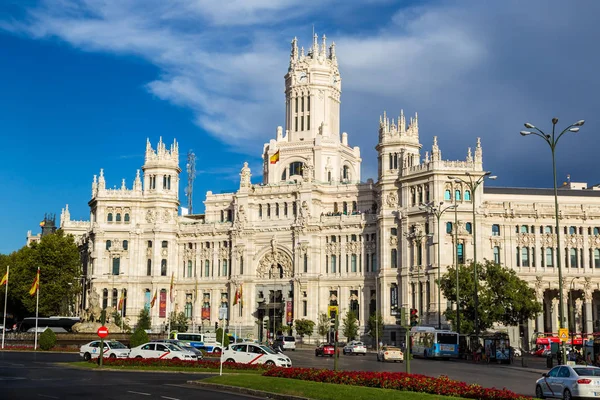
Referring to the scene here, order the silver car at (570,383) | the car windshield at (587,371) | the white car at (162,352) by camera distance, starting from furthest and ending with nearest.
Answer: the white car at (162,352) < the car windshield at (587,371) < the silver car at (570,383)

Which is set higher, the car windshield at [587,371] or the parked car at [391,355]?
the car windshield at [587,371]

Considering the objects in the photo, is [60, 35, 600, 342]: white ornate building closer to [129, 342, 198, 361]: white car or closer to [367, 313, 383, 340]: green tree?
[367, 313, 383, 340]: green tree

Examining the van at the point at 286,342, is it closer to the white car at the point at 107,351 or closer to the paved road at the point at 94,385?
the white car at the point at 107,351

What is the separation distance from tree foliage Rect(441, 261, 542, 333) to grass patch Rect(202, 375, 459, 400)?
51.4m

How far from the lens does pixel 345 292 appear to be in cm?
12325

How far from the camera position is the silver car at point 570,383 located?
3195 cm

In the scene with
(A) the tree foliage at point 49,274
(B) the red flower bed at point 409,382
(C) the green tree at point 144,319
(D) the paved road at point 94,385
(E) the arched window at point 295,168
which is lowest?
(D) the paved road at point 94,385

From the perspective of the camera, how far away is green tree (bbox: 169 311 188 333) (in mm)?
126938

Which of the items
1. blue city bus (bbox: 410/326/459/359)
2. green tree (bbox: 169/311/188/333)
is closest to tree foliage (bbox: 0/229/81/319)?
green tree (bbox: 169/311/188/333)

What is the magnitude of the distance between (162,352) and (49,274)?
242ft

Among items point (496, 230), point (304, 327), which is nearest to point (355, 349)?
point (304, 327)

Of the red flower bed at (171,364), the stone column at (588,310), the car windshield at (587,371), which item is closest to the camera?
the car windshield at (587,371)

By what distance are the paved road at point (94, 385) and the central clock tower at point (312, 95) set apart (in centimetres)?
9213

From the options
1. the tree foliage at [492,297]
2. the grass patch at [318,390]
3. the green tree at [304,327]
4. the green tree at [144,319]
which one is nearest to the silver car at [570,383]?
the grass patch at [318,390]
